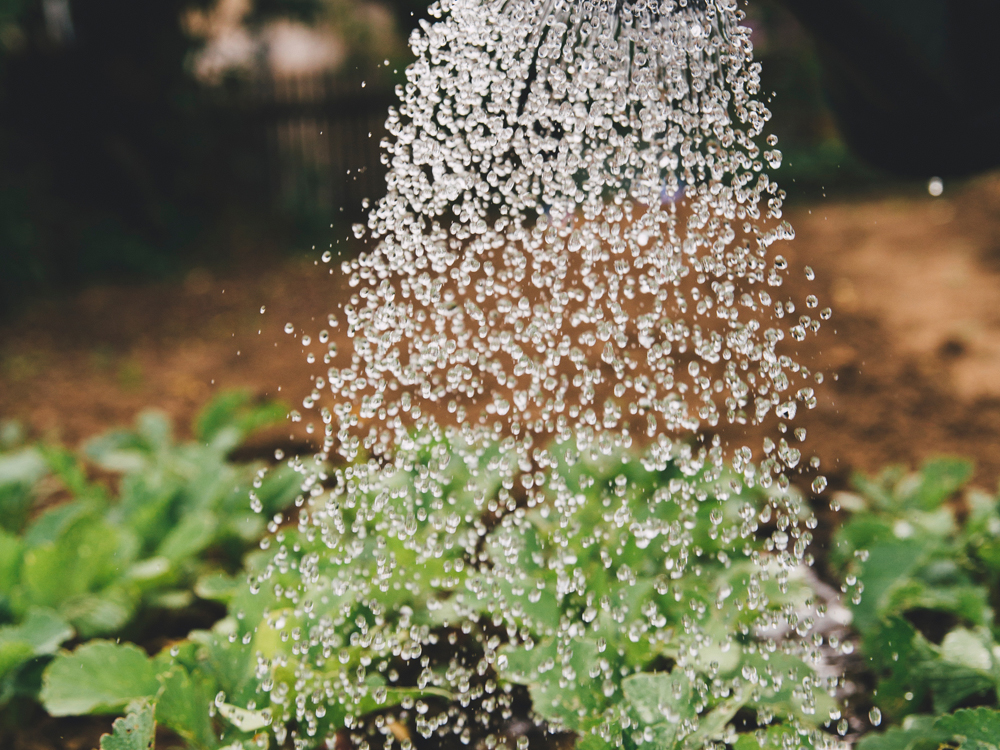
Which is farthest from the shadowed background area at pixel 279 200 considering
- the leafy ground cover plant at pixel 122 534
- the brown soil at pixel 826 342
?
the leafy ground cover plant at pixel 122 534

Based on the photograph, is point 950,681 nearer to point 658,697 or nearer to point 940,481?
point 658,697

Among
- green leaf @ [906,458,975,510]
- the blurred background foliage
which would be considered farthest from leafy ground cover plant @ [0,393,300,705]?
the blurred background foliage

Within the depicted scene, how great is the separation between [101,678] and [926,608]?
6.04 ft

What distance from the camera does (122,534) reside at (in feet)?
6.79

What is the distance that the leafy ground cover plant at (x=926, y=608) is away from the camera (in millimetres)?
1468

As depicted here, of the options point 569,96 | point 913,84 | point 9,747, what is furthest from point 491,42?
point 9,747

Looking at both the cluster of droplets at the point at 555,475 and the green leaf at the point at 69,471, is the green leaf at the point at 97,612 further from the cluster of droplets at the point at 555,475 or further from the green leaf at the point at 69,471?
the green leaf at the point at 69,471

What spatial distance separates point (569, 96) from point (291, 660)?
1.25m

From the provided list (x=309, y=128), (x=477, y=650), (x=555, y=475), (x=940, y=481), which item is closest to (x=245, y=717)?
(x=477, y=650)

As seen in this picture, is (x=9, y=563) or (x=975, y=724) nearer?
(x=975, y=724)

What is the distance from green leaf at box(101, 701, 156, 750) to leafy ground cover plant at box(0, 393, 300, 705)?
1.47 ft

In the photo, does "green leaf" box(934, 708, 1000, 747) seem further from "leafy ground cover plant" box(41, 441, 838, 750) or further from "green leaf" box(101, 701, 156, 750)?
"green leaf" box(101, 701, 156, 750)

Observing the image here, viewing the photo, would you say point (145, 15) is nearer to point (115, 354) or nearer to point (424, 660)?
point (115, 354)

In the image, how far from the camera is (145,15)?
692 centimetres
